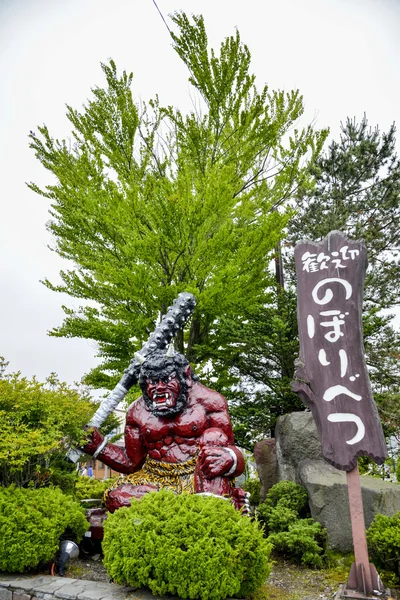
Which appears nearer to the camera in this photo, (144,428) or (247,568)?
(247,568)

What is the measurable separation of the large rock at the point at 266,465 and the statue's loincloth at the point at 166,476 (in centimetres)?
258

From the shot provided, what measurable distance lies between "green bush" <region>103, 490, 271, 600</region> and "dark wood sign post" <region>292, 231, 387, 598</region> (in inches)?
40.4

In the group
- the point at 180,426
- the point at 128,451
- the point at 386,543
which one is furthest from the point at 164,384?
the point at 386,543

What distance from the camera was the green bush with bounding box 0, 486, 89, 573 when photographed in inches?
160

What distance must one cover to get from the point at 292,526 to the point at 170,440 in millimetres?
1775

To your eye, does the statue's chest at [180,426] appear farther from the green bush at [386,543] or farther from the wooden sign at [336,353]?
the green bush at [386,543]

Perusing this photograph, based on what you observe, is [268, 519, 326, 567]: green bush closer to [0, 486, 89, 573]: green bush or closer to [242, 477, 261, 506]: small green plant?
[0, 486, 89, 573]: green bush

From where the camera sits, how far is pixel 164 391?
16.8 feet

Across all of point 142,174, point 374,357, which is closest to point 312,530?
point 374,357

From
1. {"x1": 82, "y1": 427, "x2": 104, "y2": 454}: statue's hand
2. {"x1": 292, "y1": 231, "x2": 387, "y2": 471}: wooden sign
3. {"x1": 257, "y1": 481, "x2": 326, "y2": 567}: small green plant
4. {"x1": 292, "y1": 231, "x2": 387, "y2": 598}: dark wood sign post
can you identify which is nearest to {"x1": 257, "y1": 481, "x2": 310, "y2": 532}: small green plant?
{"x1": 257, "y1": 481, "x2": 326, "y2": 567}: small green plant

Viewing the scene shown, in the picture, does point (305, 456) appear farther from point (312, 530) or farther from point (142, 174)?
point (142, 174)

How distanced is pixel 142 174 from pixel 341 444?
21.4 feet

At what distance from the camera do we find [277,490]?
6.08m

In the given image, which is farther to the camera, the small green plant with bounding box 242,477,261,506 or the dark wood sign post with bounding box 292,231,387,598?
the small green plant with bounding box 242,477,261,506
